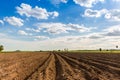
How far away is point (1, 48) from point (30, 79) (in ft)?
473

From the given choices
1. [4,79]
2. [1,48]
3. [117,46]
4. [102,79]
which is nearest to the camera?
[102,79]

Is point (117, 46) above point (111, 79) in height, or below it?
above

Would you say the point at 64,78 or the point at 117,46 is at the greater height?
the point at 117,46

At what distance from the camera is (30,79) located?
14906mm

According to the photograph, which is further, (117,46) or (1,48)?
(1,48)

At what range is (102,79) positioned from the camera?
1436 centimetres

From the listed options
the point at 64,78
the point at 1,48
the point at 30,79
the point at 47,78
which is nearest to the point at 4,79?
the point at 30,79

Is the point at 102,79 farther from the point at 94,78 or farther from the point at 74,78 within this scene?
the point at 74,78

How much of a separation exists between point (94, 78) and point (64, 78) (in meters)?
2.00

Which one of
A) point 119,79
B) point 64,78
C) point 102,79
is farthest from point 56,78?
point 119,79

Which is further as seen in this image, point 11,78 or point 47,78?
point 11,78

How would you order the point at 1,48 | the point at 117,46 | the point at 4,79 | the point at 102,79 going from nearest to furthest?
1. the point at 102,79
2. the point at 4,79
3. the point at 117,46
4. the point at 1,48

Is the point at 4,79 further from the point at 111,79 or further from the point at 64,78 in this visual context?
the point at 111,79

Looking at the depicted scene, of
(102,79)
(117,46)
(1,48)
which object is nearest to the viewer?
(102,79)
